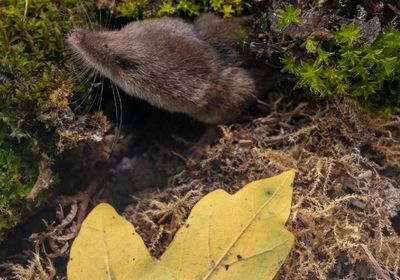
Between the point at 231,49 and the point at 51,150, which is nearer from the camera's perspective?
the point at 51,150

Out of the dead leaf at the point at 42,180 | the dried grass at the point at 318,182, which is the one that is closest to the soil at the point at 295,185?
the dried grass at the point at 318,182

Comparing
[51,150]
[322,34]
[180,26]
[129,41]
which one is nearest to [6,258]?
[51,150]

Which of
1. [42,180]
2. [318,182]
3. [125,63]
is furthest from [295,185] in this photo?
[42,180]

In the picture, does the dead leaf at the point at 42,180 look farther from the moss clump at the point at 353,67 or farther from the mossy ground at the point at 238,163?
the moss clump at the point at 353,67

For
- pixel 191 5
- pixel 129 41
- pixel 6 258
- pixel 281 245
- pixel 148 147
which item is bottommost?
pixel 6 258

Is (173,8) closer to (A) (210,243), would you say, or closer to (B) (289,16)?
(B) (289,16)

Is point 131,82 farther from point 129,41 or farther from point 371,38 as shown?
point 371,38

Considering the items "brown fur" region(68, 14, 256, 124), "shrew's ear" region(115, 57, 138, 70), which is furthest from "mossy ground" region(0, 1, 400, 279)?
"shrew's ear" region(115, 57, 138, 70)
